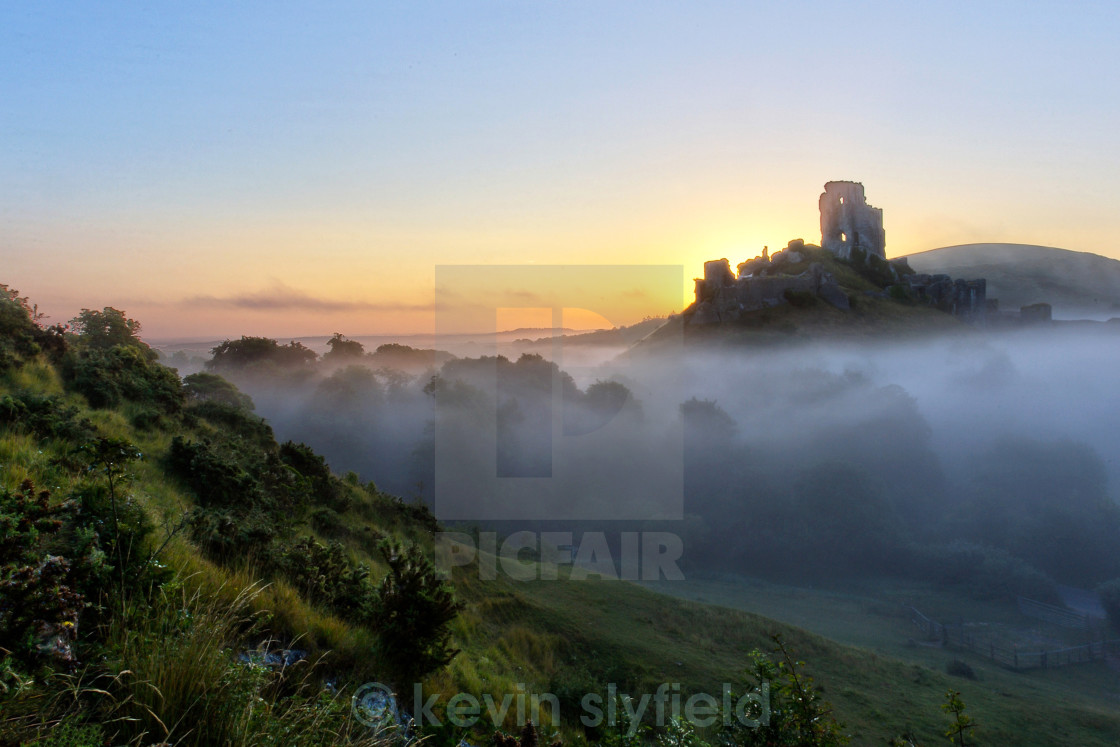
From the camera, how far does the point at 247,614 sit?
179 inches

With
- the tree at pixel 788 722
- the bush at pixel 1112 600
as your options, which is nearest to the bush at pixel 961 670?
the bush at pixel 1112 600

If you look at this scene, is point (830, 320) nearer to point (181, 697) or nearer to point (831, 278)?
point (831, 278)

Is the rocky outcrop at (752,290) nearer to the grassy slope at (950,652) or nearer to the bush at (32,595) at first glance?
the grassy slope at (950,652)

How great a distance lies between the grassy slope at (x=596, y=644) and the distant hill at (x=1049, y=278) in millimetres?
95016

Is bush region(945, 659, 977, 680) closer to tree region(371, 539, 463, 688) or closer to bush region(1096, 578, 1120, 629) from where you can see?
bush region(1096, 578, 1120, 629)

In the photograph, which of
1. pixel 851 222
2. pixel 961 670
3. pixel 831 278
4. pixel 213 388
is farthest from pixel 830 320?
pixel 213 388

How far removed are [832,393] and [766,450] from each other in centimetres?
1382

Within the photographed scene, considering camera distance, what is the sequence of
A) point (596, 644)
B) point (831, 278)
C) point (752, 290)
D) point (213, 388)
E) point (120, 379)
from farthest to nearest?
1. point (752, 290)
2. point (831, 278)
3. point (213, 388)
4. point (596, 644)
5. point (120, 379)

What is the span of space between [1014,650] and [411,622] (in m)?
28.3

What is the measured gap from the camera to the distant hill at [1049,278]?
312ft

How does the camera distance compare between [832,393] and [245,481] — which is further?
[832,393]

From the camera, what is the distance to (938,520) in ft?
153

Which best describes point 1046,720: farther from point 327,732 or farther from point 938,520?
point 938,520

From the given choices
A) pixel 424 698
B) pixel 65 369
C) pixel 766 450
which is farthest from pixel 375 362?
pixel 424 698
